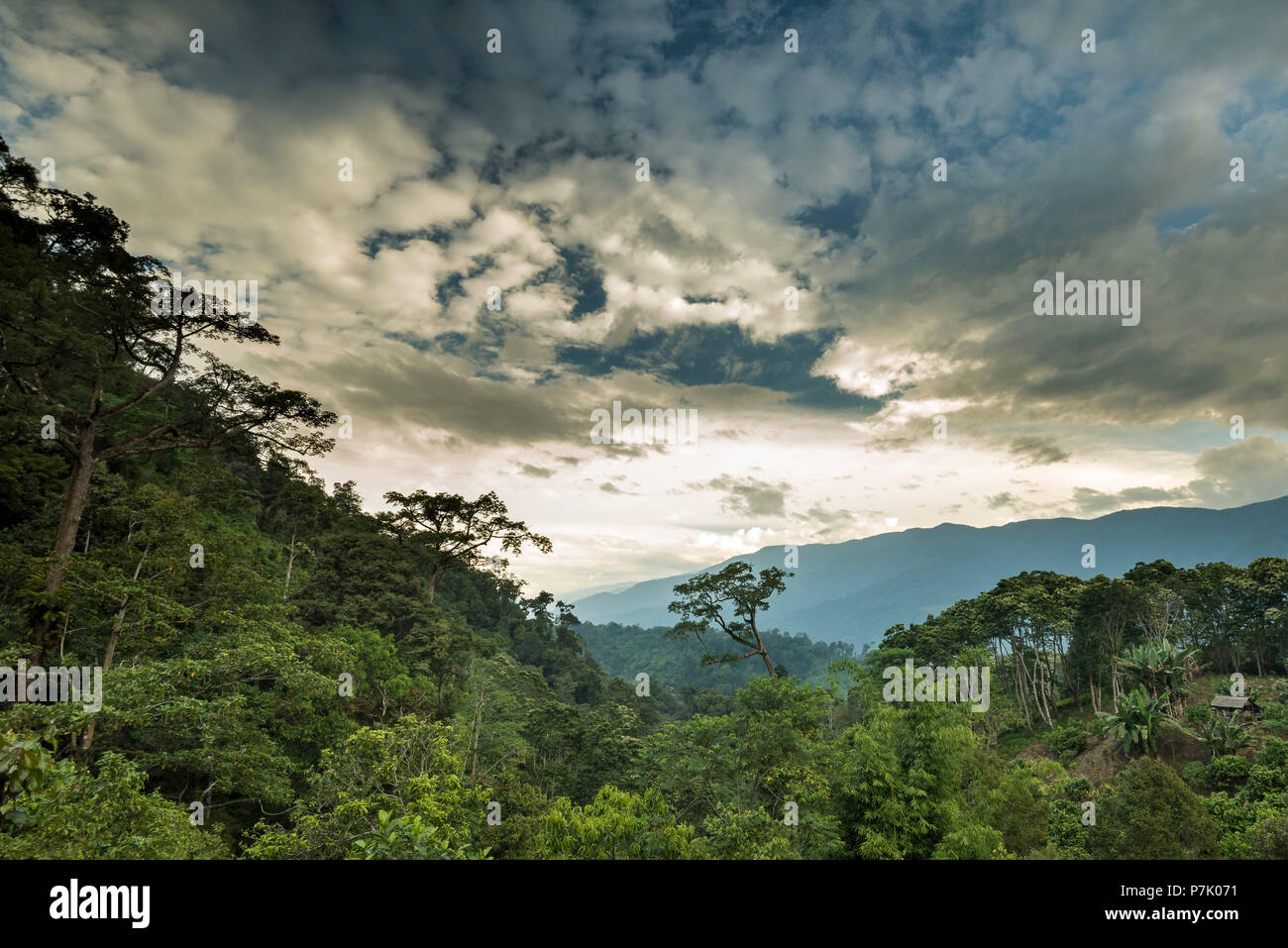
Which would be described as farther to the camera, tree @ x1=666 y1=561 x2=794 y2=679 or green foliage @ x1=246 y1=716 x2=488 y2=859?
tree @ x1=666 y1=561 x2=794 y2=679

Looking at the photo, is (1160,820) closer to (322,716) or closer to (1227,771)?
(1227,771)

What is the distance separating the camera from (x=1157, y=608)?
110ft

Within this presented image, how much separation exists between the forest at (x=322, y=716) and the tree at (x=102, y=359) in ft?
0.27

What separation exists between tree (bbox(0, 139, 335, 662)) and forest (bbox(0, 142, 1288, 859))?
8 cm

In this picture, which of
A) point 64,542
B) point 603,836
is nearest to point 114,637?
point 64,542

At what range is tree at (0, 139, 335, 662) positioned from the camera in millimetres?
11375

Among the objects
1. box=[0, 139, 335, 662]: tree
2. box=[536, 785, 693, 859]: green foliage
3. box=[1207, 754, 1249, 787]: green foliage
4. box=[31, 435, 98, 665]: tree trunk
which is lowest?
box=[1207, 754, 1249, 787]: green foliage

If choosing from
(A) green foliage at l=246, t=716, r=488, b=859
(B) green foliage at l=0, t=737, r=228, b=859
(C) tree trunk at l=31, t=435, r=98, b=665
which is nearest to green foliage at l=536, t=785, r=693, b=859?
(A) green foliage at l=246, t=716, r=488, b=859

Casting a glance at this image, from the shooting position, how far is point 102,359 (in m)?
12.3

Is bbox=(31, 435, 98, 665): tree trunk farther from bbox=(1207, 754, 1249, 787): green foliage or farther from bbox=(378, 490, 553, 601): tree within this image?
bbox=(1207, 754, 1249, 787): green foliage

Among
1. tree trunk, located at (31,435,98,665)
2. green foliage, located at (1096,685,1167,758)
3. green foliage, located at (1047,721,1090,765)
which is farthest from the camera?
green foliage, located at (1047,721,1090,765)
